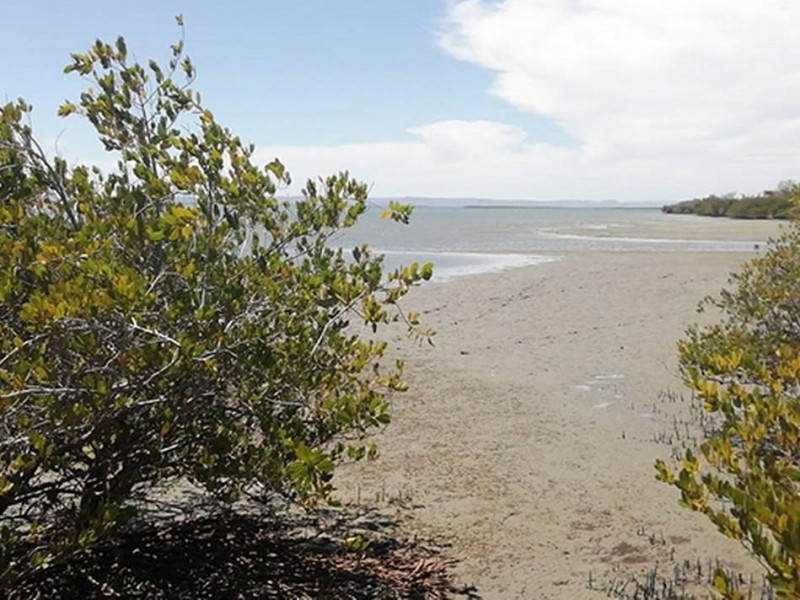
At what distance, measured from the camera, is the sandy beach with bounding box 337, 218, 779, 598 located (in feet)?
14.5

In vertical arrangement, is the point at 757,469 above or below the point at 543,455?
above

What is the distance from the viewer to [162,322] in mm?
2975

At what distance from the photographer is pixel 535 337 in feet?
40.3

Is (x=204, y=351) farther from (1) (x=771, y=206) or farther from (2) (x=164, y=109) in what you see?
(1) (x=771, y=206)

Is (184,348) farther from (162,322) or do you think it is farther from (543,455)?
(543,455)

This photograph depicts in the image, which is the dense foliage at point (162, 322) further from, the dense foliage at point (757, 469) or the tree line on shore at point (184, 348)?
the dense foliage at point (757, 469)

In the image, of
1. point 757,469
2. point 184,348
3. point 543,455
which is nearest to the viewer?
point 757,469

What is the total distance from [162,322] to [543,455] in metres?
4.32

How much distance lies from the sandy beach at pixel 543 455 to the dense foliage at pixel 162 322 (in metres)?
1.76

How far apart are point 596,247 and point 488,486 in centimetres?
3081

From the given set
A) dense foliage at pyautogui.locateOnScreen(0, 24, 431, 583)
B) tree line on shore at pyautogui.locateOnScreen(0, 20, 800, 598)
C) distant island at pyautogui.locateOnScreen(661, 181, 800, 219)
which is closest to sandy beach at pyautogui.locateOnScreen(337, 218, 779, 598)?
tree line on shore at pyautogui.locateOnScreen(0, 20, 800, 598)

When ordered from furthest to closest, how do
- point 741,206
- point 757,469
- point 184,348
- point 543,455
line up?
1. point 741,206
2. point 543,455
3. point 184,348
4. point 757,469

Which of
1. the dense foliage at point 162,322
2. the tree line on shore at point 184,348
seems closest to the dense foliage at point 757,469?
the tree line on shore at point 184,348

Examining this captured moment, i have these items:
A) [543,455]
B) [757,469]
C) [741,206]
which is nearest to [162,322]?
[757,469]
